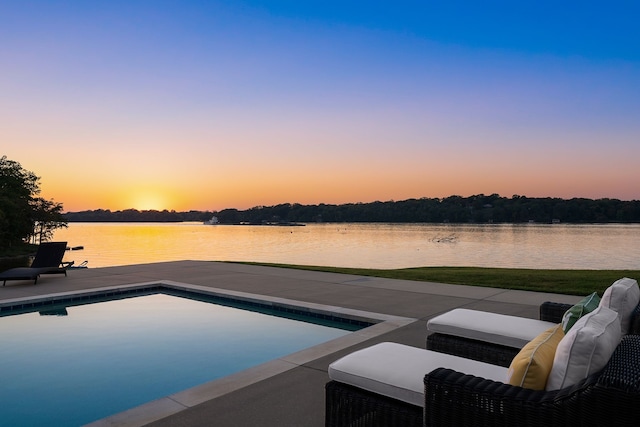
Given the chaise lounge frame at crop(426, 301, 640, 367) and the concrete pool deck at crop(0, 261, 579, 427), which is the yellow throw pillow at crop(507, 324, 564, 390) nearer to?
the chaise lounge frame at crop(426, 301, 640, 367)

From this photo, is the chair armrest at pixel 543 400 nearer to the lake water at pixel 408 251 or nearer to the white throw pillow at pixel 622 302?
the white throw pillow at pixel 622 302

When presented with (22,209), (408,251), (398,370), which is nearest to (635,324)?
(398,370)

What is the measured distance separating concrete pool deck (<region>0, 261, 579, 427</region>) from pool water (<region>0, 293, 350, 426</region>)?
88 cm

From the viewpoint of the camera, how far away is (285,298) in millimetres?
7398

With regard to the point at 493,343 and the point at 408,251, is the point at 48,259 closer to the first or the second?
the point at 493,343

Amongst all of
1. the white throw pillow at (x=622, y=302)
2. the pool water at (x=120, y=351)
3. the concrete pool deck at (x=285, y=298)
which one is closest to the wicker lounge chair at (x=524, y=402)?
the white throw pillow at (x=622, y=302)

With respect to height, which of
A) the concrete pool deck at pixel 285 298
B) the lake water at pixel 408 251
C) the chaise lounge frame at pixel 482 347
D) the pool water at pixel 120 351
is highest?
the chaise lounge frame at pixel 482 347

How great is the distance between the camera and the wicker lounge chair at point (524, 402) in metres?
1.64

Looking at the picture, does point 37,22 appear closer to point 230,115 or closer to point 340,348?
point 230,115

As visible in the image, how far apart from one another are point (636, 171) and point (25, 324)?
105 ft

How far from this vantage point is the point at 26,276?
882cm

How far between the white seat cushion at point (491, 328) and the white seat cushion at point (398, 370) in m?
0.76

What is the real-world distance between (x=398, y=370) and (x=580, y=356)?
1.01 metres

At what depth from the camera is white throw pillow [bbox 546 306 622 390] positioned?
189cm
